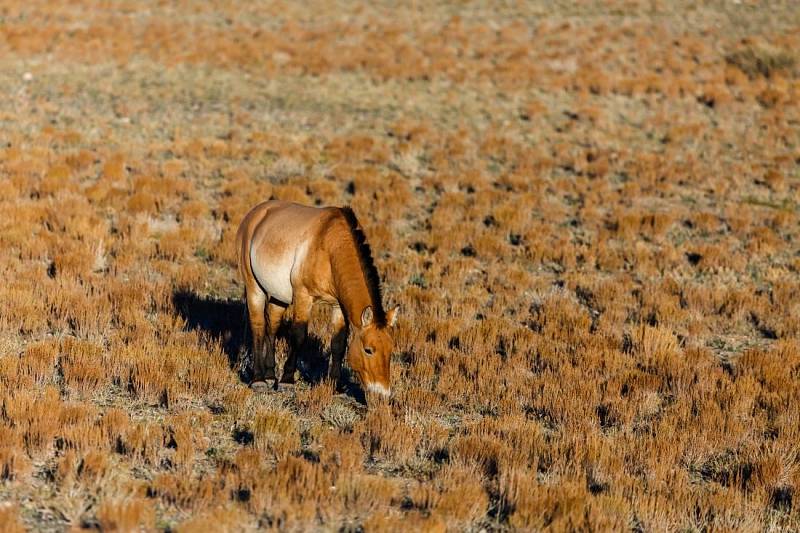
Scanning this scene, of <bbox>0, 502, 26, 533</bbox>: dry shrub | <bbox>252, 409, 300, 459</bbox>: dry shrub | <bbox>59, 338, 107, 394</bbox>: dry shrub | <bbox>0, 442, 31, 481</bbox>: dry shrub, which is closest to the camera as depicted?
<bbox>0, 502, 26, 533</bbox>: dry shrub

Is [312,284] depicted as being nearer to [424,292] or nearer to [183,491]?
[183,491]

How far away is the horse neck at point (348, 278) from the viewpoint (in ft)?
20.4

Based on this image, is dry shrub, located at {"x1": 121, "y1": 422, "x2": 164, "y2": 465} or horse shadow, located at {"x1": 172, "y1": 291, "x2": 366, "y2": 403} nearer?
dry shrub, located at {"x1": 121, "y1": 422, "x2": 164, "y2": 465}

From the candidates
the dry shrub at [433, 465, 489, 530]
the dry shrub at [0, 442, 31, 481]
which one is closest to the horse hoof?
the dry shrub at [0, 442, 31, 481]

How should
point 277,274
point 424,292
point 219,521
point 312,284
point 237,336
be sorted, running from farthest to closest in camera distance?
point 424,292, point 237,336, point 277,274, point 312,284, point 219,521

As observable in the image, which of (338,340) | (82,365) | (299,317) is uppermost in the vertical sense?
(299,317)

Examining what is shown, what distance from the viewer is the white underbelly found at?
659 centimetres

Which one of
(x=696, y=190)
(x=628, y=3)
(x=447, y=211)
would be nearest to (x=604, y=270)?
(x=447, y=211)

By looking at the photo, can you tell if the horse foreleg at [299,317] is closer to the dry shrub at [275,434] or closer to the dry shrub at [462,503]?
the dry shrub at [275,434]

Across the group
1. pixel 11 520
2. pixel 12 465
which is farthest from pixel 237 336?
pixel 11 520

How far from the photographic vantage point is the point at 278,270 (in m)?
6.68

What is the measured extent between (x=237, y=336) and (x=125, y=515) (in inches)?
157

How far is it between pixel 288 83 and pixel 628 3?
22.3 metres

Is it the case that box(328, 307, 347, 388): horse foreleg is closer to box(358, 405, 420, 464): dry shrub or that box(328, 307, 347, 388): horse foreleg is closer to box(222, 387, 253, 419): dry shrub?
box(358, 405, 420, 464): dry shrub
